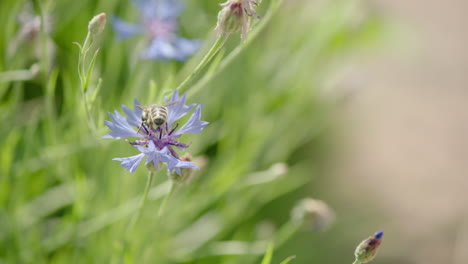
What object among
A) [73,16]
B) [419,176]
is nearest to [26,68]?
[73,16]

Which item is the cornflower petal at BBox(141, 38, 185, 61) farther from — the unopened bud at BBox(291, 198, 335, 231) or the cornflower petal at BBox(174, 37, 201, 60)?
the unopened bud at BBox(291, 198, 335, 231)

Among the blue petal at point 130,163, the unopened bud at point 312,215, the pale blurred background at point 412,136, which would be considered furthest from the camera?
the pale blurred background at point 412,136

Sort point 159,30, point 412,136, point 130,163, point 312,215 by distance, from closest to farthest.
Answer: point 130,163 < point 312,215 < point 159,30 < point 412,136

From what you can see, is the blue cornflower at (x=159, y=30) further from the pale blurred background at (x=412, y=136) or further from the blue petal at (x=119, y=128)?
the pale blurred background at (x=412, y=136)

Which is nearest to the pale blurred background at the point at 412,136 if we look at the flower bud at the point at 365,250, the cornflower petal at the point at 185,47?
the cornflower petal at the point at 185,47

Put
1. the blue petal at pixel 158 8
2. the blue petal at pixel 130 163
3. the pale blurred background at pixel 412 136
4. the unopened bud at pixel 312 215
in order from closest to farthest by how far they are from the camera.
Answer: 1. the blue petal at pixel 130 163
2. the unopened bud at pixel 312 215
3. the blue petal at pixel 158 8
4. the pale blurred background at pixel 412 136

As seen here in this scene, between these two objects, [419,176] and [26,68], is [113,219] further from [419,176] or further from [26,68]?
[419,176]

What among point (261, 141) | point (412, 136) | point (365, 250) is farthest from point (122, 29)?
point (412, 136)

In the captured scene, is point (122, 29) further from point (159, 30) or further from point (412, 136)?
point (412, 136)
